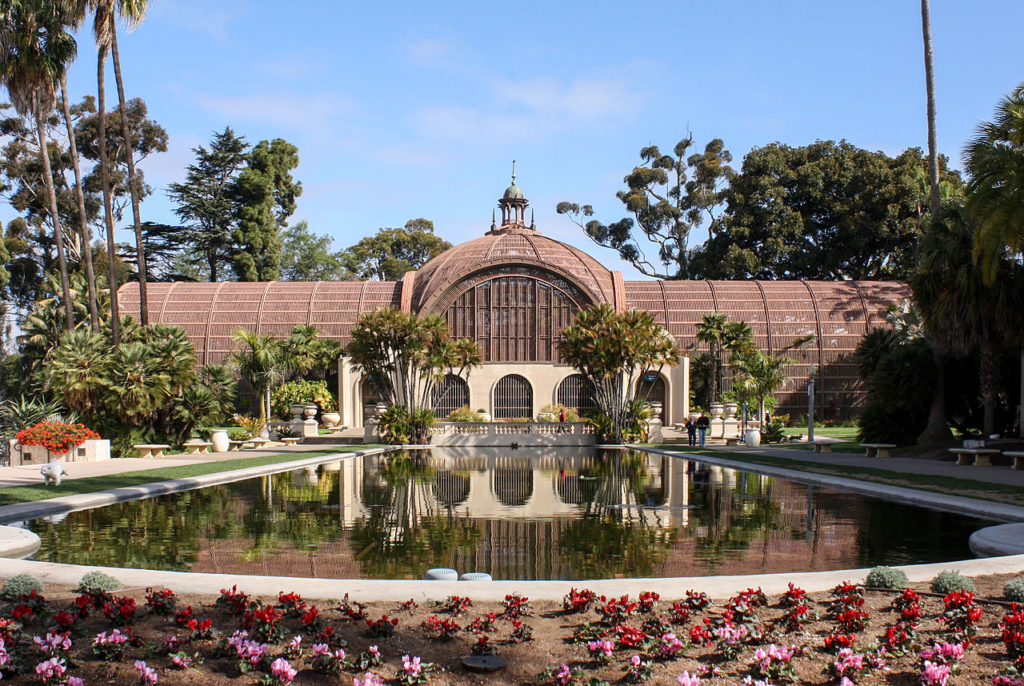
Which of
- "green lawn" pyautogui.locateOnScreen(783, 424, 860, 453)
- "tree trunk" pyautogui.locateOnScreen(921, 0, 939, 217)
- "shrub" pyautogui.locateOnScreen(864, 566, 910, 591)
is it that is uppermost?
"tree trunk" pyautogui.locateOnScreen(921, 0, 939, 217)

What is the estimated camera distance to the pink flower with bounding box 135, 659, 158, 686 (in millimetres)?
5977

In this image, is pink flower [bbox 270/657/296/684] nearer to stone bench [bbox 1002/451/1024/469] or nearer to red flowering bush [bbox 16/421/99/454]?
red flowering bush [bbox 16/421/99/454]

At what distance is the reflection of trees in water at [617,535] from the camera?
10.4m

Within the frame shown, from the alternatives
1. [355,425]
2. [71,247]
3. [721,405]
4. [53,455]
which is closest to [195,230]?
[71,247]

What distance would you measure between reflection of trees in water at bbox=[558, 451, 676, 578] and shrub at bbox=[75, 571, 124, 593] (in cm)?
447

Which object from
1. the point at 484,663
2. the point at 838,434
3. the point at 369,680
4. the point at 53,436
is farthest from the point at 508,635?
the point at 838,434

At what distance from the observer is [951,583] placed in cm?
818

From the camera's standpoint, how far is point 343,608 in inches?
295

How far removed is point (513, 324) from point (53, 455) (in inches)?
1173

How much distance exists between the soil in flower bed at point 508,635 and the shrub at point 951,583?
0.14 meters

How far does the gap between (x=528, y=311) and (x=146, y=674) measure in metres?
46.0

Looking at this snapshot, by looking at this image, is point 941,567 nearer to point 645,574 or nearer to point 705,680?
point 645,574

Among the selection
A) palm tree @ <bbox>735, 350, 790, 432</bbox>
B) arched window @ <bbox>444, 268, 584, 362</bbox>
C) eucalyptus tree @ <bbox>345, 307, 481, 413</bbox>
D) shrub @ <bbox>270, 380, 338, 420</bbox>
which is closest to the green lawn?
palm tree @ <bbox>735, 350, 790, 432</bbox>

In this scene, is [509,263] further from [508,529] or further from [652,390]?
[508,529]
